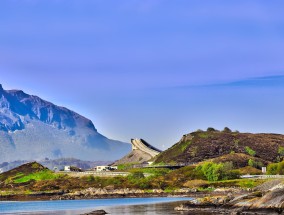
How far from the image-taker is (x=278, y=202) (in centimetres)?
8875

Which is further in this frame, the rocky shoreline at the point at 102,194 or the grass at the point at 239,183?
the rocky shoreline at the point at 102,194

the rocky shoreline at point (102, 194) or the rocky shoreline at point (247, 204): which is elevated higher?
the rocky shoreline at point (102, 194)

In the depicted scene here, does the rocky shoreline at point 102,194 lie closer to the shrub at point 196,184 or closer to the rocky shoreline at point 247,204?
the shrub at point 196,184

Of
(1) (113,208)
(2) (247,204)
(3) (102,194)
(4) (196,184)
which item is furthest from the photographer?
(4) (196,184)

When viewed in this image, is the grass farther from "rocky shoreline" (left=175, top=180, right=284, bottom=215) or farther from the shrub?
"rocky shoreline" (left=175, top=180, right=284, bottom=215)

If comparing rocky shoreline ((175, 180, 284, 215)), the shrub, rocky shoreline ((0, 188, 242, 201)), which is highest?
the shrub

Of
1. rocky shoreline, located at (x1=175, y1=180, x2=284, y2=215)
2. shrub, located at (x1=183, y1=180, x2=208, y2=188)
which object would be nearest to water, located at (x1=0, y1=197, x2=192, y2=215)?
rocky shoreline, located at (x1=175, y1=180, x2=284, y2=215)

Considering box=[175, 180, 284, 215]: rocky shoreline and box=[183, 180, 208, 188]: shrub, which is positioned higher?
box=[183, 180, 208, 188]: shrub

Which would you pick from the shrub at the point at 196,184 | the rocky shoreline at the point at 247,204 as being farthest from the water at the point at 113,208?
the shrub at the point at 196,184

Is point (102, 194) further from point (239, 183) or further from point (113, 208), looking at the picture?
point (113, 208)

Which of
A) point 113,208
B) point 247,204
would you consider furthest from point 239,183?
point 247,204

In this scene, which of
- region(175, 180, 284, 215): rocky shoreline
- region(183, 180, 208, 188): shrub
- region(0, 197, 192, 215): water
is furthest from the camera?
region(183, 180, 208, 188): shrub

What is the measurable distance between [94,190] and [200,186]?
103ft

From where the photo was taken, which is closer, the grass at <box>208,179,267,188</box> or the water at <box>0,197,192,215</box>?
the water at <box>0,197,192,215</box>
